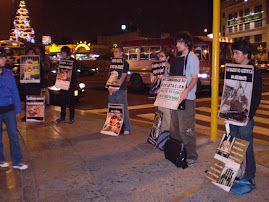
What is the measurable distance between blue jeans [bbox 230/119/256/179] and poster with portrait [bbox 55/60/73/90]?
4846 millimetres

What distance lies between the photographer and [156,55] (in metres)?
17.2

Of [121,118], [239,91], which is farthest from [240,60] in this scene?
[121,118]

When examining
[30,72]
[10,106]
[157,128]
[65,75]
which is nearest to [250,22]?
[65,75]

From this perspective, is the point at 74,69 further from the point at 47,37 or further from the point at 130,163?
the point at 47,37

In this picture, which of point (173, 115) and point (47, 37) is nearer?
point (173, 115)

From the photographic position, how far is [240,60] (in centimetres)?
412

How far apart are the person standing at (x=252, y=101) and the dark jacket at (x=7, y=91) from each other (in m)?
3.13

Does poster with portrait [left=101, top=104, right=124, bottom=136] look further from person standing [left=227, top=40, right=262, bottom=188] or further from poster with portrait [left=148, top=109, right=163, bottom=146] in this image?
person standing [left=227, top=40, right=262, bottom=188]

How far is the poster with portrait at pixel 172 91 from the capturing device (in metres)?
4.76

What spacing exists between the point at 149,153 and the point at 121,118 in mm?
1424

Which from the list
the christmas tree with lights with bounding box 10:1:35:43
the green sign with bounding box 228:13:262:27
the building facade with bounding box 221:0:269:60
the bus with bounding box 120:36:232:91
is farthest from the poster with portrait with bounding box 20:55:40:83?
the green sign with bounding box 228:13:262:27

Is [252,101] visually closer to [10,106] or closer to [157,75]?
[157,75]

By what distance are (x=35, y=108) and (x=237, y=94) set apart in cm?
587

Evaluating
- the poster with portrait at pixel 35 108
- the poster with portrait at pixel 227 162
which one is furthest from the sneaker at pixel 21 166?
the poster with portrait at pixel 35 108
